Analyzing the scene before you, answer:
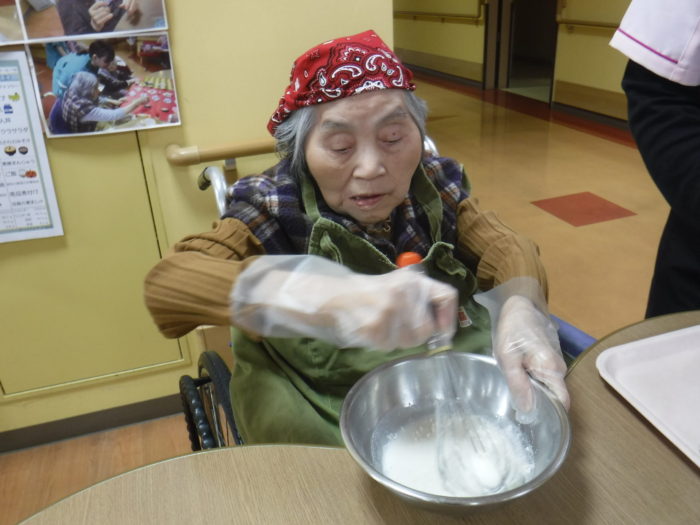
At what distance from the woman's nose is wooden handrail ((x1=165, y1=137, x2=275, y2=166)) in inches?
22.3

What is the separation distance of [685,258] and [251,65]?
3.78ft

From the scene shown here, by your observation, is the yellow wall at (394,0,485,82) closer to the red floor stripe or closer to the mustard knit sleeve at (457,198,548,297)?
the red floor stripe

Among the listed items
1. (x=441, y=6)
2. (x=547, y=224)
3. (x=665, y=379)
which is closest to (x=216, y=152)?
(x=665, y=379)

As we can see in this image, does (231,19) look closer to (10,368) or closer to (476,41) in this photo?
(10,368)

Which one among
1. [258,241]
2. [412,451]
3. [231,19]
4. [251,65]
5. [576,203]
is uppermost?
[231,19]

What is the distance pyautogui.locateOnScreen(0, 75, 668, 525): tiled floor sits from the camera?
1830mm

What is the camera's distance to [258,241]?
1034mm

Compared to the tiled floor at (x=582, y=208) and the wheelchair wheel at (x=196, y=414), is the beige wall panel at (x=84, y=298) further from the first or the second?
the tiled floor at (x=582, y=208)

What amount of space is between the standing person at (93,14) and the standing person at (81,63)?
4 cm

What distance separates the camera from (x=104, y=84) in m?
1.50

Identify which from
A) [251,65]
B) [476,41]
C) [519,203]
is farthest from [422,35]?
[251,65]

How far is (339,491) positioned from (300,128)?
63 cm

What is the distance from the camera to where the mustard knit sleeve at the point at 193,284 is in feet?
2.78

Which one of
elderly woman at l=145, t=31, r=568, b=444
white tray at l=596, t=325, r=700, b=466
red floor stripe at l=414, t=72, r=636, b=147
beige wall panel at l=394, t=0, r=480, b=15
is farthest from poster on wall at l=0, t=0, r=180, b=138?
beige wall panel at l=394, t=0, r=480, b=15
